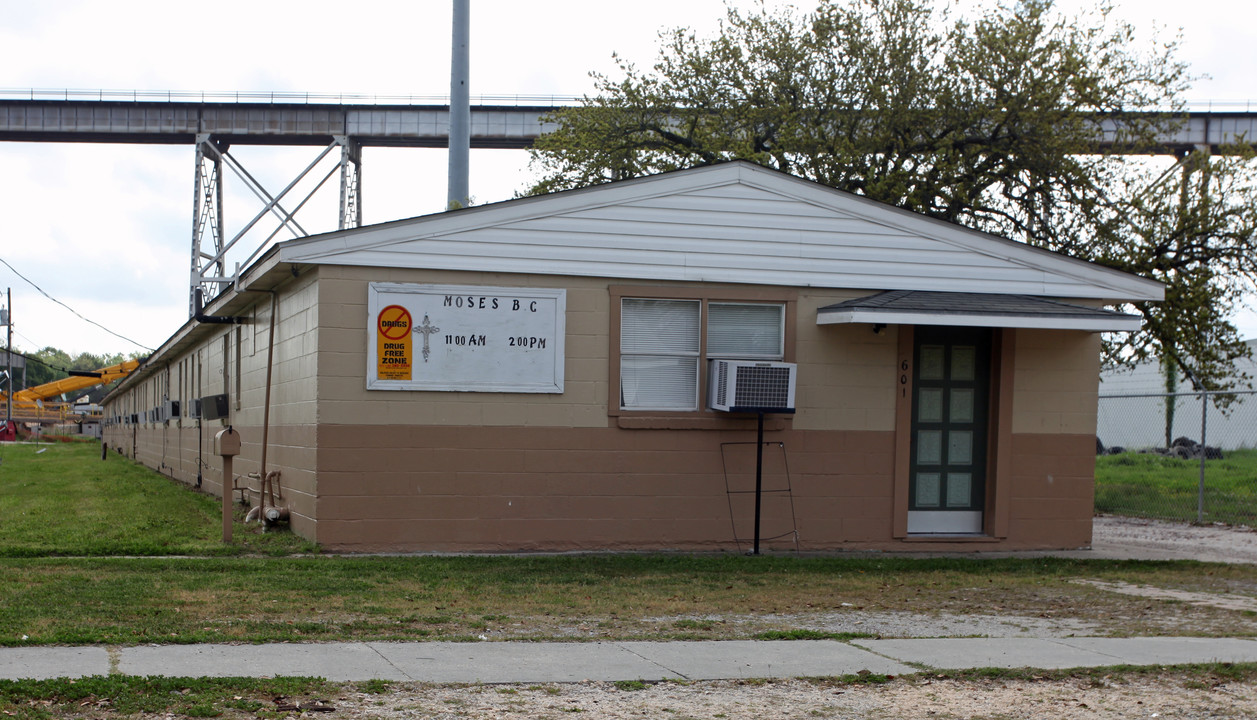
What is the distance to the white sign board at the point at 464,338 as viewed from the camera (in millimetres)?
11391

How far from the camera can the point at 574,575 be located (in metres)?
10.2

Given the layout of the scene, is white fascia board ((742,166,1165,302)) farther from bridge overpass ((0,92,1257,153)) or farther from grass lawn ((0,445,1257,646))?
bridge overpass ((0,92,1257,153))

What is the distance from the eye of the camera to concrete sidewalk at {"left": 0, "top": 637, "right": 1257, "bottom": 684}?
6.11 metres

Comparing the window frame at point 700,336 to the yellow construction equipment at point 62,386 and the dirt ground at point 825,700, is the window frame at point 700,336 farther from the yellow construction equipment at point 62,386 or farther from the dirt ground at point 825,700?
the yellow construction equipment at point 62,386

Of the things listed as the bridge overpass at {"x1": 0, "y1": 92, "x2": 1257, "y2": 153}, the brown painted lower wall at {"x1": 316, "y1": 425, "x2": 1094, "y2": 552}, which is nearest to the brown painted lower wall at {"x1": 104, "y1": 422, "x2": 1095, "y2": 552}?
the brown painted lower wall at {"x1": 316, "y1": 425, "x2": 1094, "y2": 552}

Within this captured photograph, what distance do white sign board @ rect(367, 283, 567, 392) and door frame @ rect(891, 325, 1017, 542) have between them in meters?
3.83

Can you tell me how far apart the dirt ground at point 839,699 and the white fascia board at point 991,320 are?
543 centimetres

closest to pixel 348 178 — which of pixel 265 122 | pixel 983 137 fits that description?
pixel 265 122

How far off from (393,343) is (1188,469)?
707 inches

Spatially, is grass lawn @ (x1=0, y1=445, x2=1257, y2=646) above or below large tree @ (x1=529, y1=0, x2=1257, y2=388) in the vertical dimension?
below

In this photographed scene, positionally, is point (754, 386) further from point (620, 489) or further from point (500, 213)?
point (500, 213)

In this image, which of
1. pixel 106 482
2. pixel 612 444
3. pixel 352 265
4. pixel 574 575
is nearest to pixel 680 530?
pixel 612 444

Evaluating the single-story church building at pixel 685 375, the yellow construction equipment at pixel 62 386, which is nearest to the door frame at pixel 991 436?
the single-story church building at pixel 685 375

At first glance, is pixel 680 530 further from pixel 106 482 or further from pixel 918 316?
pixel 106 482
